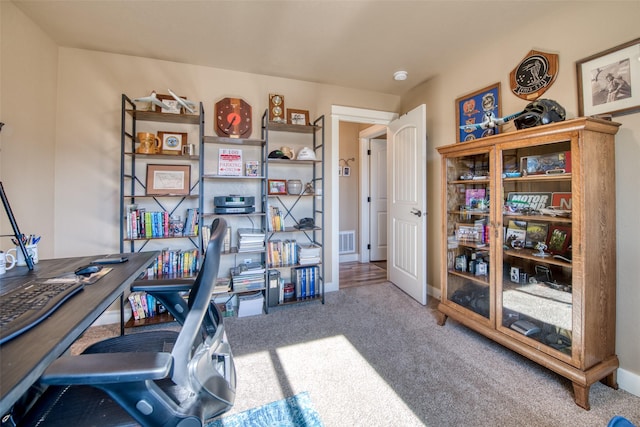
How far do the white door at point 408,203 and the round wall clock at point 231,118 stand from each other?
5.66ft

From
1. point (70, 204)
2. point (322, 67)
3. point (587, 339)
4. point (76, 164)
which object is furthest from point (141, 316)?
point (587, 339)

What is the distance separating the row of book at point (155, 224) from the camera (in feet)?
7.37

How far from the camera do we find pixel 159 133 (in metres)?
2.47

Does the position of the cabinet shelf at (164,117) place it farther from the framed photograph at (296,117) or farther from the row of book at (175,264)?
the row of book at (175,264)

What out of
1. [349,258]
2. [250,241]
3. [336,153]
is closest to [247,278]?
[250,241]

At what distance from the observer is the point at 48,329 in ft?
2.23

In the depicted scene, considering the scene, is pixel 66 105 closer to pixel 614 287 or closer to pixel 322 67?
pixel 322 67

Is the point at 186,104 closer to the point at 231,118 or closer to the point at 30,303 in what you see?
the point at 231,118

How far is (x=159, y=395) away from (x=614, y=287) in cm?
234

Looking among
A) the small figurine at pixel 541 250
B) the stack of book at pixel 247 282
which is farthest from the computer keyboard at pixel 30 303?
the small figurine at pixel 541 250

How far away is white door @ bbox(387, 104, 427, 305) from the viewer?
2.67m

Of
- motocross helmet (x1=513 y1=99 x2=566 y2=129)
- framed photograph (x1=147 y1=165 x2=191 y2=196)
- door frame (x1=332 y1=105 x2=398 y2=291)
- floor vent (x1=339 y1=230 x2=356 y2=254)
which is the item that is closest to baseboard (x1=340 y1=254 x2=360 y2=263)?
floor vent (x1=339 y1=230 x2=356 y2=254)

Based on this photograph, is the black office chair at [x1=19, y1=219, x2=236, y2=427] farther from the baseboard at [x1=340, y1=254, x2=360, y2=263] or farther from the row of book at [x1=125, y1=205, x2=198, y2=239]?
the baseboard at [x1=340, y1=254, x2=360, y2=263]

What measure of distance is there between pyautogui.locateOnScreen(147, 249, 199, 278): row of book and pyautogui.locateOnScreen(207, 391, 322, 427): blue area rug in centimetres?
138
